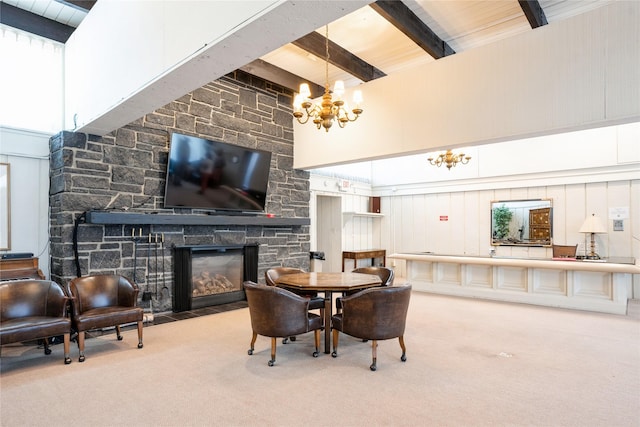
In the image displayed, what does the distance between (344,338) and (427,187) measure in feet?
19.5

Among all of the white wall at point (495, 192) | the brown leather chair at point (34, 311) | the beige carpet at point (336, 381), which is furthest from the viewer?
the white wall at point (495, 192)

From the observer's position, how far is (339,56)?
5.54 m

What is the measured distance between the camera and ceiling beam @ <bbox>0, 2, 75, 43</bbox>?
14.2ft

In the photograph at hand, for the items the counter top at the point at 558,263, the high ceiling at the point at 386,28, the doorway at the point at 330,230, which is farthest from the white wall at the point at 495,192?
the high ceiling at the point at 386,28

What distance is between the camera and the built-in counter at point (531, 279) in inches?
213

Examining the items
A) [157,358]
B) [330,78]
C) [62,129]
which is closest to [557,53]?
[330,78]

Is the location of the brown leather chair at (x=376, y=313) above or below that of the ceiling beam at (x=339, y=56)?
below

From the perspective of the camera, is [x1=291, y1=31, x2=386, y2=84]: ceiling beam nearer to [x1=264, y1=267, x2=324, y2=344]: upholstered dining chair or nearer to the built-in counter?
[x1=264, y1=267, x2=324, y2=344]: upholstered dining chair

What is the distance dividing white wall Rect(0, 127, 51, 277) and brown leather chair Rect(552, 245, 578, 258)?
8142mm

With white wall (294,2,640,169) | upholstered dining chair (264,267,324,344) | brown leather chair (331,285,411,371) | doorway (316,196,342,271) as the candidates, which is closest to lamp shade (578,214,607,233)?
white wall (294,2,640,169)

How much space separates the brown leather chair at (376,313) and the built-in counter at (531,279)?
Result: 3532mm

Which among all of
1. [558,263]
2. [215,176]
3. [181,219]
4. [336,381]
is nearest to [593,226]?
[558,263]

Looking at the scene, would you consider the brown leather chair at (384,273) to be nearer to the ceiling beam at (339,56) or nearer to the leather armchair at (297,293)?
the leather armchair at (297,293)

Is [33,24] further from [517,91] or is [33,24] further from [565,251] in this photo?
[565,251]
